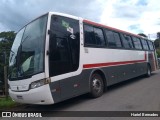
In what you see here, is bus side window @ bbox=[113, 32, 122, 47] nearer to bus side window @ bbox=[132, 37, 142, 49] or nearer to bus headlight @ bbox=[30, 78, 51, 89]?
bus side window @ bbox=[132, 37, 142, 49]

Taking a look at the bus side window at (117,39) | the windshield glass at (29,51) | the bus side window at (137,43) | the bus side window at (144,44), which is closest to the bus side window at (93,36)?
the bus side window at (117,39)

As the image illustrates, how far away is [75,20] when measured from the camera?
9.45 meters

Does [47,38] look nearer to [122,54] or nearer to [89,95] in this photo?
[89,95]

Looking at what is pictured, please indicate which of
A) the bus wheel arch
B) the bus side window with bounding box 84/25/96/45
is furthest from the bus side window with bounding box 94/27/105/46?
the bus wheel arch

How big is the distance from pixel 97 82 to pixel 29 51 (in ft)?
11.2

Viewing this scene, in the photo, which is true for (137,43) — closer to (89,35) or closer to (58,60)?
(89,35)

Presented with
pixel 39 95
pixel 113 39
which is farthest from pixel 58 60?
pixel 113 39

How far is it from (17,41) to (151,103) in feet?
16.9

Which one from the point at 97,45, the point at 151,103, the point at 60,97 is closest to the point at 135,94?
the point at 151,103

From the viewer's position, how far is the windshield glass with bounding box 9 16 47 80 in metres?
7.70

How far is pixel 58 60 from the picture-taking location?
8.05m

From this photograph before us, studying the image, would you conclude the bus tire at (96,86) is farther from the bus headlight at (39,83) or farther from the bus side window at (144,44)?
the bus side window at (144,44)

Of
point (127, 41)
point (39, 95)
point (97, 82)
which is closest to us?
point (39, 95)

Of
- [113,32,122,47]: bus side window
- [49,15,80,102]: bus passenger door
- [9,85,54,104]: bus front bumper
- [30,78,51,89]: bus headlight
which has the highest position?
[113,32,122,47]: bus side window
